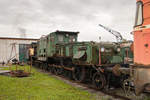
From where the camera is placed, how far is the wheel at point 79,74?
888 centimetres

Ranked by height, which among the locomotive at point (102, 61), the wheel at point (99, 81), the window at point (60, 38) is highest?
the window at point (60, 38)

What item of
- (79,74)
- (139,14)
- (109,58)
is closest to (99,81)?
(109,58)

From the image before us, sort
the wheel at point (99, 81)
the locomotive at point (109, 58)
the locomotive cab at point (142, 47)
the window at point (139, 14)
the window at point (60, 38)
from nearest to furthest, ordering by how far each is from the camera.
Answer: the locomotive cab at point (142, 47) → the locomotive at point (109, 58) → the window at point (139, 14) → the wheel at point (99, 81) → the window at point (60, 38)

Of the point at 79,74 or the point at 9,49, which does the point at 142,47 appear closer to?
the point at 79,74

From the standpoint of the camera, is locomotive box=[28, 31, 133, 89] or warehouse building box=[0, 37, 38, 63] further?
warehouse building box=[0, 37, 38, 63]

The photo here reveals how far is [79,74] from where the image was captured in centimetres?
960

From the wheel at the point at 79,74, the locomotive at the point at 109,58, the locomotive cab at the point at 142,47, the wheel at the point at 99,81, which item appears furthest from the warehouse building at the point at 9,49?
the locomotive cab at the point at 142,47

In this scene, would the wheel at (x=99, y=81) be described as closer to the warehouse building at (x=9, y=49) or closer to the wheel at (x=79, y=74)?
the wheel at (x=79, y=74)

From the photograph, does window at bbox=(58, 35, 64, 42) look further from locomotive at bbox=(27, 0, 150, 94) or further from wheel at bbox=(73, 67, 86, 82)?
wheel at bbox=(73, 67, 86, 82)

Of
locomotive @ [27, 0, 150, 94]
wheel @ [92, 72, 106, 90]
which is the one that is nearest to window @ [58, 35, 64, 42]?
A: locomotive @ [27, 0, 150, 94]

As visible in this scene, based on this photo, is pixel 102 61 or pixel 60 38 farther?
pixel 60 38

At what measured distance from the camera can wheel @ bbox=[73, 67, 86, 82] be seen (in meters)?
8.88

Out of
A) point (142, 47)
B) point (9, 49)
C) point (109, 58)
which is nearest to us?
point (142, 47)

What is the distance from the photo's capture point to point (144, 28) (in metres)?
4.07
